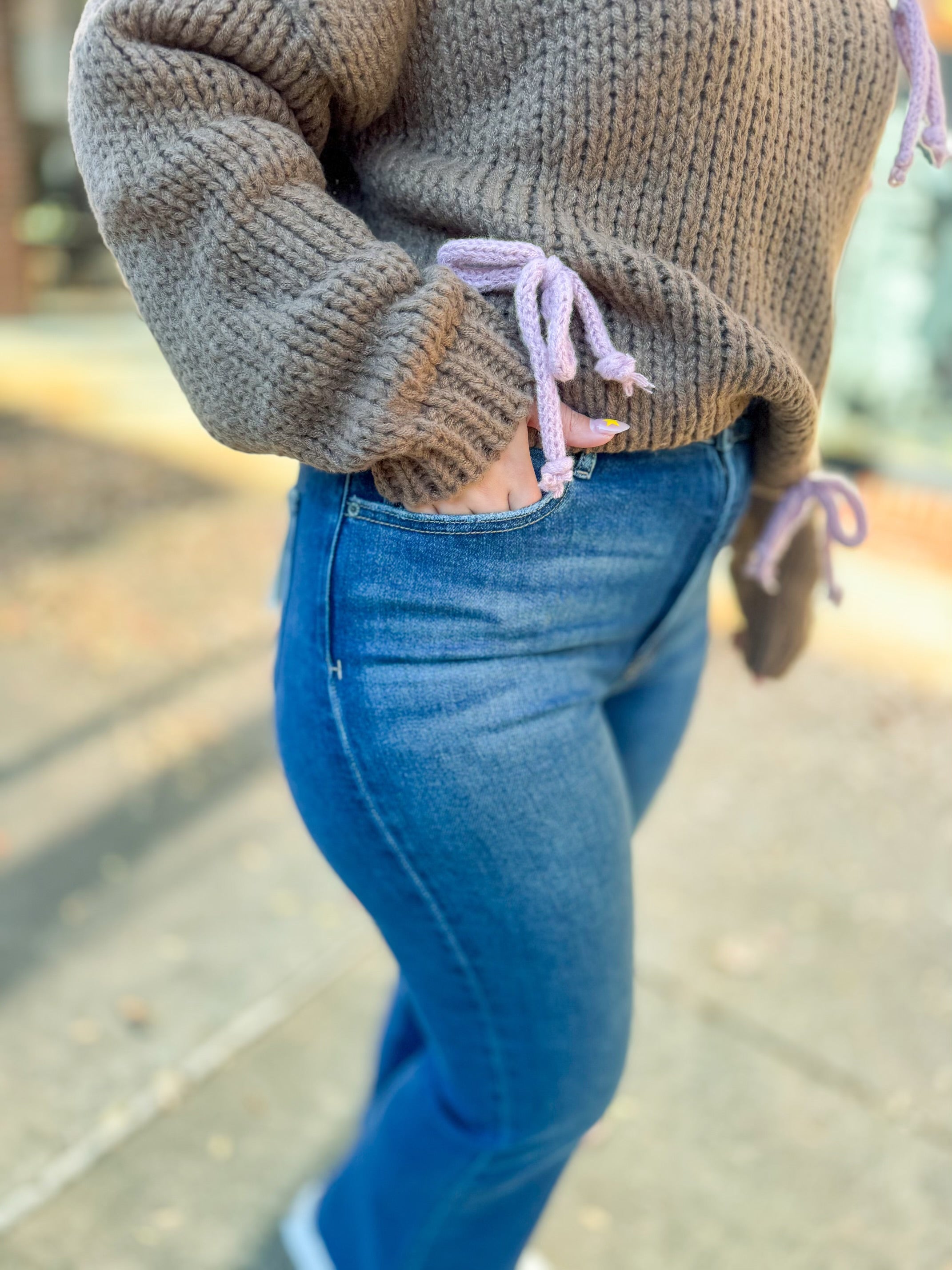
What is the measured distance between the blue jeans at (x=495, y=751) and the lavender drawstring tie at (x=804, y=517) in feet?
0.56

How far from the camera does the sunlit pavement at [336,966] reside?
1913mm

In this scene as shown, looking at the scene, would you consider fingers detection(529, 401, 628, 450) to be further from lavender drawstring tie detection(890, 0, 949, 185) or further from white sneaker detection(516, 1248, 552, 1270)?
white sneaker detection(516, 1248, 552, 1270)

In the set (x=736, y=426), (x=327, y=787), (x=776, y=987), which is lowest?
(x=776, y=987)

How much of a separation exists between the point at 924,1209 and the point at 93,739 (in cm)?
228

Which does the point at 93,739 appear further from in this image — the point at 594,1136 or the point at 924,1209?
the point at 924,1209

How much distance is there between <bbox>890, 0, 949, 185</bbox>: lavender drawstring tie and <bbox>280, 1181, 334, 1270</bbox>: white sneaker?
1.60 m

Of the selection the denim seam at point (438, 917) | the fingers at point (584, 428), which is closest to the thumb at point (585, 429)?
the fingers at point (584, 428)

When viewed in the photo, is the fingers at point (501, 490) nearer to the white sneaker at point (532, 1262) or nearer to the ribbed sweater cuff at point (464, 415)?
the ribbed sweater cuff at point (464, 415)

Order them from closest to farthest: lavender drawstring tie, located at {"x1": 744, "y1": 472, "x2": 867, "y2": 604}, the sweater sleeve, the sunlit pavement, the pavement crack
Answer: the sweater sleeve, lavender drawstring tie, located at {"x1": 744, "y1": 472, "x2": 867, "y2": 604}, the sunlit pavement, the pavement crack

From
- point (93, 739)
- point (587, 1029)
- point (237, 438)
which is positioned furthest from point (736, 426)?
point (93, 739)

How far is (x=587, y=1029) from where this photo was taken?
1.22 metres

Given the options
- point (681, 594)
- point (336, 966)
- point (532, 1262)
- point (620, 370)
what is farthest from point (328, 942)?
point (620, 370)

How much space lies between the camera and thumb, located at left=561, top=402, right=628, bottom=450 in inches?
42.2

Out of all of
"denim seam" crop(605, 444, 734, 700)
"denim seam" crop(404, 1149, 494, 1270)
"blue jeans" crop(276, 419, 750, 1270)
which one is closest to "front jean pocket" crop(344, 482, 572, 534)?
"blue jeans" crop(276, 419, 750, 1270)
